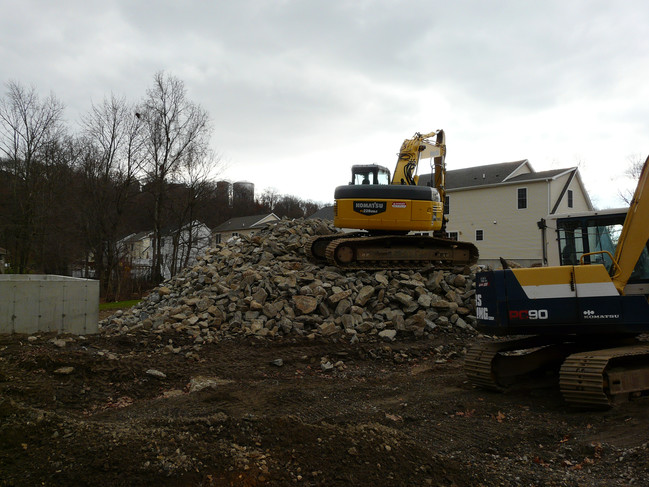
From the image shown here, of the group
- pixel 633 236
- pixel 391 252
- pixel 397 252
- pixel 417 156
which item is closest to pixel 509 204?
pixel 417 156

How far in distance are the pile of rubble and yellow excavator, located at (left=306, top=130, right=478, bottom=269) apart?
0.41 meters

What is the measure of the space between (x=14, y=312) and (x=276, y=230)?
8.17 meters

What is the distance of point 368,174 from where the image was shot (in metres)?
13.9

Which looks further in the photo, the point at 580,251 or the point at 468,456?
the point at 580,251

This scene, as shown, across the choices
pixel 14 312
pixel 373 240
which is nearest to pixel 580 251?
pixel 373 240

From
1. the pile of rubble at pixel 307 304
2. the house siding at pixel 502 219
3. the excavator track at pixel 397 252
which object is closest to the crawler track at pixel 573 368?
the pile of rubble at pixel 307 304

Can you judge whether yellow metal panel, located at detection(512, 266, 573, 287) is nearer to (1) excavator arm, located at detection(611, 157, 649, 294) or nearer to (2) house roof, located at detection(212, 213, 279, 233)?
(1) excavator arm, located at detection(611, 157, 649, 294)

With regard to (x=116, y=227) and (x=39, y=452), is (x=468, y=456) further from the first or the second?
(x=116, y=227)

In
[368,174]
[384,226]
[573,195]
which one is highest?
[573,195]

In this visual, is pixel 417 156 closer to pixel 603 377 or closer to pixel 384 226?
pixel 384 226

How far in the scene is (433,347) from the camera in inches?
392

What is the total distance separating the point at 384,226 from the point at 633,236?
732cm

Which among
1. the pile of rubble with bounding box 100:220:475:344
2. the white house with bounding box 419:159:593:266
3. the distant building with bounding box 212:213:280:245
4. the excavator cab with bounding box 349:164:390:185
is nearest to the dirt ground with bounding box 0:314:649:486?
the pile of rubble with bounding box 100:220:475:344

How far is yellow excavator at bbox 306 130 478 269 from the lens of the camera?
12.9 metres
